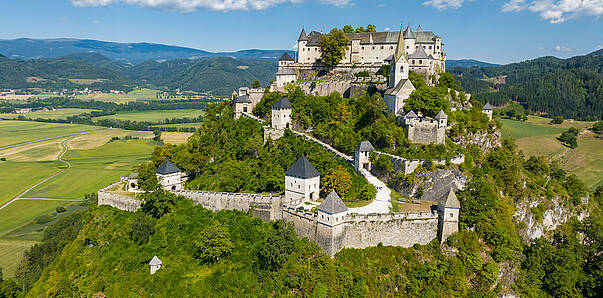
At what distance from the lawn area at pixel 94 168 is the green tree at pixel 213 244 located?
57591 millimetres

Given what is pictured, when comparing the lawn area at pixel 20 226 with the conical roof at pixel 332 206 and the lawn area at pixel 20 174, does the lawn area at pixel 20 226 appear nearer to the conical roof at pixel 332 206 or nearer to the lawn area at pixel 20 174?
the lawn area at pixel 20 174

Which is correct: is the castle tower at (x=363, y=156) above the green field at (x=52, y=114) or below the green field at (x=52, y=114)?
above

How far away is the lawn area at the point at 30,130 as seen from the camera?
131125mm

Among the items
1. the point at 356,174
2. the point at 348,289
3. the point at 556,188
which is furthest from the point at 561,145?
the point at 348,289

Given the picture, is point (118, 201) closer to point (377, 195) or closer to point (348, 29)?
point (377, 195)

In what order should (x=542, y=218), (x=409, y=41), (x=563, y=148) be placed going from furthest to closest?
1. (x=563, y=148)
2. (x=409, y=41)
3. (x=542, y=218)

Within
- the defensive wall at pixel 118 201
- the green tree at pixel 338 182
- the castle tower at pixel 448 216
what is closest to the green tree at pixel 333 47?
the green tree at pixel 338 182

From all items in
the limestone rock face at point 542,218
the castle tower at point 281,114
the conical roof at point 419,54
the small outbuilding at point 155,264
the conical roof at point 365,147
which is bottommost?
the small outbuilding at point 155,264

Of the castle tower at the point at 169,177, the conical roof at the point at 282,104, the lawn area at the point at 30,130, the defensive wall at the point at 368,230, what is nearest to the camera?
the defensive wall at the point at 368,230

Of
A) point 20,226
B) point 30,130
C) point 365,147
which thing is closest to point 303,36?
point 365,147

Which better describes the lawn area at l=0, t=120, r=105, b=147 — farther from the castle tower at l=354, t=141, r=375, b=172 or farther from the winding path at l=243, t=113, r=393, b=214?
the castle tower at l=354, t=141, r=375, b=172

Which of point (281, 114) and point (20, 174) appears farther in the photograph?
point (20, 174)

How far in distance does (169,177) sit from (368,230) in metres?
23.6

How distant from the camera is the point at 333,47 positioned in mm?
63625
